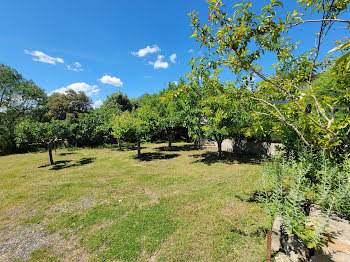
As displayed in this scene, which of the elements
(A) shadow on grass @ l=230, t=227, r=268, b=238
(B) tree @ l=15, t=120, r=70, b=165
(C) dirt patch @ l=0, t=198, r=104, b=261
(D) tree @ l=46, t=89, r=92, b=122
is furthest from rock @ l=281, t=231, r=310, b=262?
(D) tree @ l=46, t=89, r=92, b=122

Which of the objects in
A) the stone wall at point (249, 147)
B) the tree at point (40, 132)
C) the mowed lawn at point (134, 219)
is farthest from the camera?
the stone wall at point (249, 147)

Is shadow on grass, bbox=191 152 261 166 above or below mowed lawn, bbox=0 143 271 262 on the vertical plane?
above

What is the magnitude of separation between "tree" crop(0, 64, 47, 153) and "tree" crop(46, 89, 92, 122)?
88.2 inches

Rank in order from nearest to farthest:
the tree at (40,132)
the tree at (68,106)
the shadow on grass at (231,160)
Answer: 1. the tree at (40,132)
2. the shadow on grass at (231,160)
3. the tree at (68,106)

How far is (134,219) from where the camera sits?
3.97m

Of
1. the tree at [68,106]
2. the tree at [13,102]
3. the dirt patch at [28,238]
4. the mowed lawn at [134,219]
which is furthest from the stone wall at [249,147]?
the tree at [13,102]

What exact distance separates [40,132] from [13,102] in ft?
45.1

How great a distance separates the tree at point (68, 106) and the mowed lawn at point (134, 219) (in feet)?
56.1

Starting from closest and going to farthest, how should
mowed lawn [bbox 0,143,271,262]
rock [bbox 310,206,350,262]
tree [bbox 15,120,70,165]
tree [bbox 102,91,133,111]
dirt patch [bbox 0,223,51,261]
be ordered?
1. rock [bbox 310,206,350,262]
2. mowed lawn [bbox 0,143,271,262]
3. dirt patch [bbox 0,223,51,261]
4. tree [bbox 15,120,70,165]
5. tree [bbox 102,91,133,111]

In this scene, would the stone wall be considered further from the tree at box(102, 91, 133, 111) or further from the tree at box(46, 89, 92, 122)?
the tree at box(102, 91, 133, 111)

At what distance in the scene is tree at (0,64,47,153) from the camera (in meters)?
15.1

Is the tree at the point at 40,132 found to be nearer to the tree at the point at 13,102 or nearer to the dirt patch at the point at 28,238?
the dirt patch at the point at 28,238

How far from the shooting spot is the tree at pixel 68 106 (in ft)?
69.3

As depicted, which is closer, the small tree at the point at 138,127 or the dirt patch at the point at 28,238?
the dirt patch at the point at 28,238
